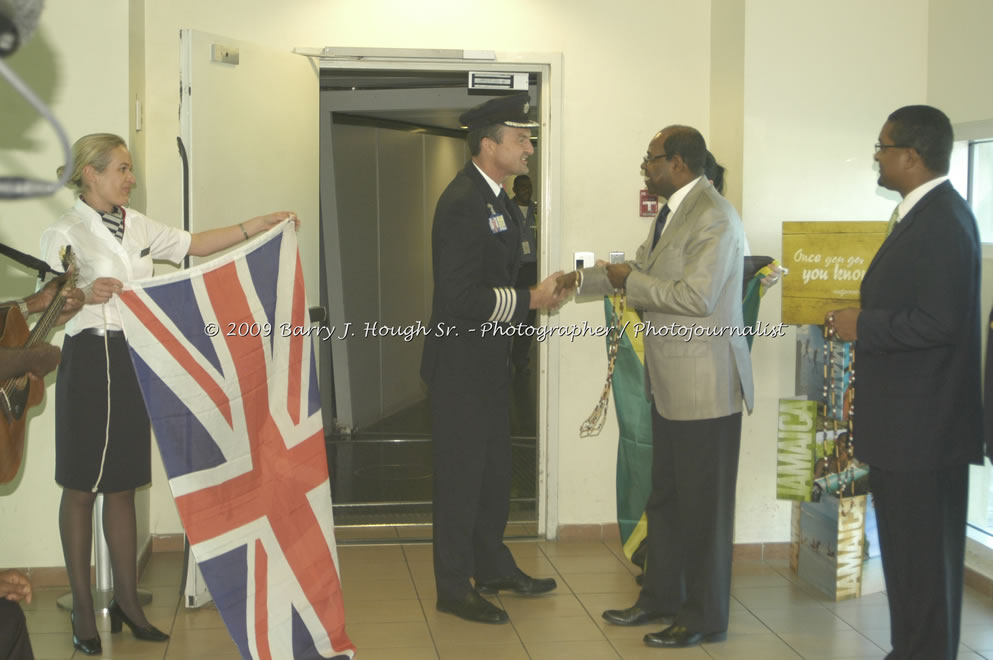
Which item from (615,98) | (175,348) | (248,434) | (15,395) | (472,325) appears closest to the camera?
(15,395)

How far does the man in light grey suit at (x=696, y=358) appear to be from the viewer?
334 cm

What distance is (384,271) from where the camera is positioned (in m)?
8.27

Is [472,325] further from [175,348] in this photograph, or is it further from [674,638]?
[674,638]

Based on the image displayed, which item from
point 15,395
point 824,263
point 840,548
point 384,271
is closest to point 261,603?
point 15,395

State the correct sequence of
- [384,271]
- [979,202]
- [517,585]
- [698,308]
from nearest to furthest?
[698,308]
[517,585]
[979,202]
[384,271]

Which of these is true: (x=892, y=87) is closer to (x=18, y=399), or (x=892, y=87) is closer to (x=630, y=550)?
(x=630, y=550)

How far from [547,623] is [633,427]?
3.34 ft

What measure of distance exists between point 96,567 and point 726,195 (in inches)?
127

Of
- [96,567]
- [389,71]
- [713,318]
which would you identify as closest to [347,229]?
[389,71]

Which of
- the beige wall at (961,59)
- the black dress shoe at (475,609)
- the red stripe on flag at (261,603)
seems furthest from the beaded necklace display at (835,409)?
the red stripe on flag at (261,603)

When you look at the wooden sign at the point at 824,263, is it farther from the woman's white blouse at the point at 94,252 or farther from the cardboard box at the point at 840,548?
the woman's white blouse at the point at 94,252

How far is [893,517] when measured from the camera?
299 centimetres

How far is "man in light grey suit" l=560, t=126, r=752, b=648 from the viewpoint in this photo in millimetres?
3340

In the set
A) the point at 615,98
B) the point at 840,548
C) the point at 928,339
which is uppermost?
the point at 615,98
